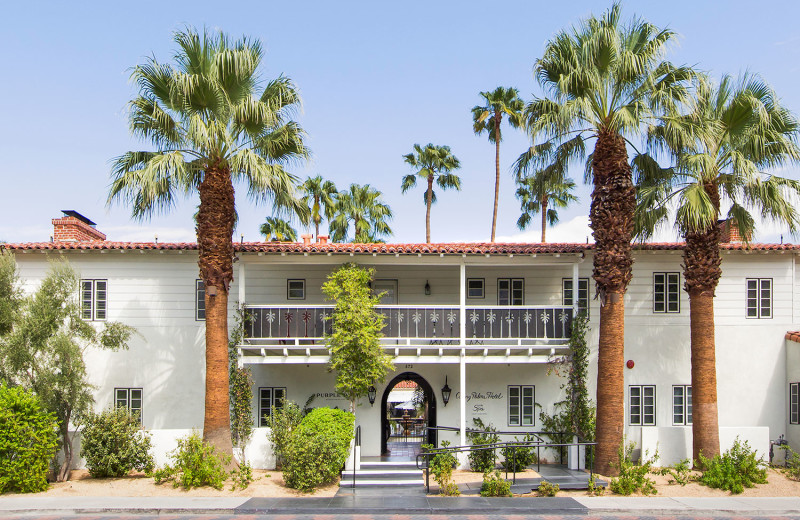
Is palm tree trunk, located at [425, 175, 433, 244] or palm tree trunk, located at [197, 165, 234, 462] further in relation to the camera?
palm tree trunk, located at [425, 175, 433, 244]

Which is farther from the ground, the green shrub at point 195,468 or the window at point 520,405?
the window at point 520,405

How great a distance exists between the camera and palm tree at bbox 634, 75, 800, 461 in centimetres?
1742

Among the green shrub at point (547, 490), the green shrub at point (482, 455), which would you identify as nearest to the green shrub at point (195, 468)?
the green shrub at point (482, 455)

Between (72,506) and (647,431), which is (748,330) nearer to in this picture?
(647,431)

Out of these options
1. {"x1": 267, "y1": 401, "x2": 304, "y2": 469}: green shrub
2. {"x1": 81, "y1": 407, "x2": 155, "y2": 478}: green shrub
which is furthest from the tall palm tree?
{"x1": 81, "y1": 407, "x2": 155, "y2": 478}: green shrub

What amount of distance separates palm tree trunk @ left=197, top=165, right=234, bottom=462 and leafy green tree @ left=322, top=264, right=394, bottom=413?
273 cm

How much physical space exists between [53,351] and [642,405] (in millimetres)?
14957

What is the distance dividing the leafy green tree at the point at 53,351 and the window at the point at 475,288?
9.91m

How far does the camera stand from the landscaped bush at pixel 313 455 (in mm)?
15742

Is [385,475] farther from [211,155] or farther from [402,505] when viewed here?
[211,155]

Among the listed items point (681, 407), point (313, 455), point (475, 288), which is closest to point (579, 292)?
point (475, 288)

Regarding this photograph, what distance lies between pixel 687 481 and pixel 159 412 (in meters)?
13.4

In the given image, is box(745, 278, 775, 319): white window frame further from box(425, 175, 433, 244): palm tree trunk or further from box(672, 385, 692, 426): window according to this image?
box(425, 175, 433, 244): palm tree trunk

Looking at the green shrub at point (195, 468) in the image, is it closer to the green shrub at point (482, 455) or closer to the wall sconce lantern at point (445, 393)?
the green shrub at point (482, 455)
